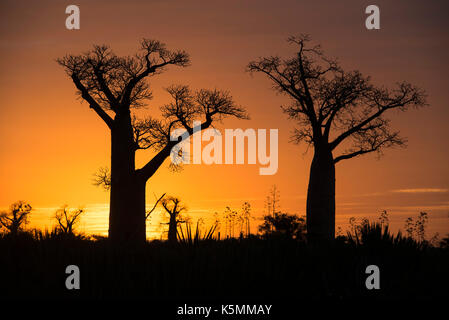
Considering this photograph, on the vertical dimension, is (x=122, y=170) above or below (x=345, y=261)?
above

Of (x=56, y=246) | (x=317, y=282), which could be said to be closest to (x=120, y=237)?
(x=56, y=246)

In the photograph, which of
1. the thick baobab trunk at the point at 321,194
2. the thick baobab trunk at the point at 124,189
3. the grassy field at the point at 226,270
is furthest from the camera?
the thick baobab trunk at the point at 124,189

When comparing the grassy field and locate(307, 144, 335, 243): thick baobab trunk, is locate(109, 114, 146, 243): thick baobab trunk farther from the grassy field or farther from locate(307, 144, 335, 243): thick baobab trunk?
the grassy field

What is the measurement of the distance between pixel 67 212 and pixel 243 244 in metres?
19.7

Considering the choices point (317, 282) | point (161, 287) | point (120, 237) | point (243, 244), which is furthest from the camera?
point (120, 237)

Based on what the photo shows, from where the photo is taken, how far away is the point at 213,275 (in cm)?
898

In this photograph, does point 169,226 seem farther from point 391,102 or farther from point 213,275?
point 213,275

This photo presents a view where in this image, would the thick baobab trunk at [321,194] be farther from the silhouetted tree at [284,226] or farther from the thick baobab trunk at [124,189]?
the thick baobab trunk at [124,189]

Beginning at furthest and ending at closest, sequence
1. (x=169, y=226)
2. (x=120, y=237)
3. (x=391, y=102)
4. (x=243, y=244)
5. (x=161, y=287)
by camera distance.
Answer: (x=169, y=226), (x=391, y=102), (x=120, y=237), (x=243, y=244), (x=161, y=287)

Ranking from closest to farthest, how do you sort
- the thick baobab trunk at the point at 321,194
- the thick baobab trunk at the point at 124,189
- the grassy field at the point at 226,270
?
1. the grassy field at the point at 226,270
2. the thick baobab trunk at the point at 321,194
3. the thick baobab trunk at the point at 124,189

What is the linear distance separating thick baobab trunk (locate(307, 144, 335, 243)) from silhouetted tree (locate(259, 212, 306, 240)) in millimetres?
576

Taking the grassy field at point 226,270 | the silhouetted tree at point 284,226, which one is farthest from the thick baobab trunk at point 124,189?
the grassy field at point 226,270

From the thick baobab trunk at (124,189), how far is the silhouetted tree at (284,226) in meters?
4.03

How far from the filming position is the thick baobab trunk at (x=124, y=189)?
59.6 ft
